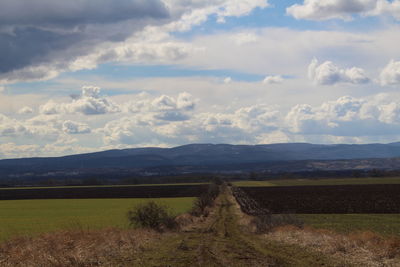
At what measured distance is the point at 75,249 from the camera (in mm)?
22500

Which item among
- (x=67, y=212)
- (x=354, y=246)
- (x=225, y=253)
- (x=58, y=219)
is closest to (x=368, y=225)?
(x=354, y=246)

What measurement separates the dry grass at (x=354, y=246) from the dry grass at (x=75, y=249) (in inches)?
336

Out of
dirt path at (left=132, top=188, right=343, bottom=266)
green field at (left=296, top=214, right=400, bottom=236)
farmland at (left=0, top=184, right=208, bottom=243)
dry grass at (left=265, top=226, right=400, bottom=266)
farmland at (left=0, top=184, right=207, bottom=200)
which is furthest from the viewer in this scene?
farmland at (left=0, top=184, right=207, bottom=200)

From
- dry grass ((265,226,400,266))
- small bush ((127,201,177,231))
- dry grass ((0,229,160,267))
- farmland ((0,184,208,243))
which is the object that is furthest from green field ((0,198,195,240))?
dry grass ((265,226,400,266))

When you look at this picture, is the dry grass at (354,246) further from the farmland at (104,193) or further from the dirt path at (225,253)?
the farmland at (104,193)

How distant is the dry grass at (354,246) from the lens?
20000 mm

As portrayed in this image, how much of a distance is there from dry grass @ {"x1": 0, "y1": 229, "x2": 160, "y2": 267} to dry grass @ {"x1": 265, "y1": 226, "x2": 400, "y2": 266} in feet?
28.0

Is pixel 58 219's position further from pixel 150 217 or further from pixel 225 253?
pixel 225 253

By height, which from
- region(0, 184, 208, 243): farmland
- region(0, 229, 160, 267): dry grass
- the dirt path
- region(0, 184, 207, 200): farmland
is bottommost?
region(0, 184, 207, 200): farmland

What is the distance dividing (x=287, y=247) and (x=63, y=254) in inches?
431

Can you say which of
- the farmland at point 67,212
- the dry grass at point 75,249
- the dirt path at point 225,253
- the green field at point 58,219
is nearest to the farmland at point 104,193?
the farmland at point 67,212

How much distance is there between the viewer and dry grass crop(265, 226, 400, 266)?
2000 cm

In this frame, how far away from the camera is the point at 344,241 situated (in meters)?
24.3

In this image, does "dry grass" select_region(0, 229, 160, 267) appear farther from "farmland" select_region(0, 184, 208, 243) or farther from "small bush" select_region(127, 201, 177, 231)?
"small bush" select_region(127, 201, 177, 231)
